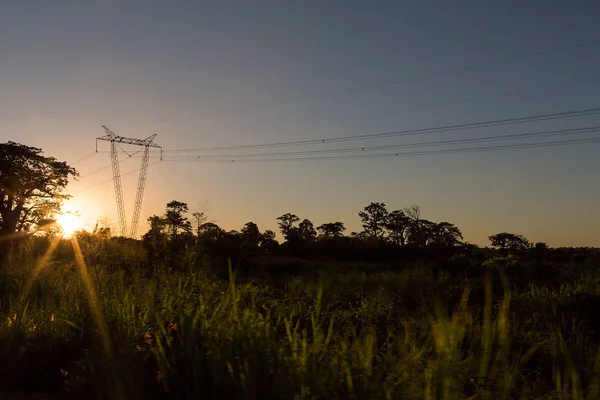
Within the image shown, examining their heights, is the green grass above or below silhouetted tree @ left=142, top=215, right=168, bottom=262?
below

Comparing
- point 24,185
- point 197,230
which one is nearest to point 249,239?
point 197,230

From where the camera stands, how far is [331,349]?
557 cm

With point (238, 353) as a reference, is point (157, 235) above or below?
above

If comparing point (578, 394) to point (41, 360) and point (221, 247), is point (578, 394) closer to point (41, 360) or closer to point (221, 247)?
point (41, 360)

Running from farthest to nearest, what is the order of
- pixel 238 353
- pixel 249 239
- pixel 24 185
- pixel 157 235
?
pixel 24 185, pixel 249 239, pixel 157 235, pixel 238 353

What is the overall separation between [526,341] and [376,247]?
5551 centimetres

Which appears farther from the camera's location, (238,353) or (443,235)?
(443,235)

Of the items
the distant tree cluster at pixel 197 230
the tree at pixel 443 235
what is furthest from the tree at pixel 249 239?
the tree at pixel 443 235

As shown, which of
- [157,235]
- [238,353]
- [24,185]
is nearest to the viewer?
[238,353]

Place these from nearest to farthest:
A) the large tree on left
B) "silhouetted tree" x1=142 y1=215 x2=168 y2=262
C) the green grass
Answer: the green grass < "silhouetted tree" x1=142 y1=215 x2=168 y2=262 < the large tree on left

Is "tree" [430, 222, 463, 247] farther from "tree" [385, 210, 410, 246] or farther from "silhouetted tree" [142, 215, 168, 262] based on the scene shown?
"silhouetted tree" [142, 215, 168, 262]

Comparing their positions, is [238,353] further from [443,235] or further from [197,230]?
[443,235]

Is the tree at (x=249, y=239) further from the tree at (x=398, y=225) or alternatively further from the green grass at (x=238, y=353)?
the tree at (x=398, y=225)

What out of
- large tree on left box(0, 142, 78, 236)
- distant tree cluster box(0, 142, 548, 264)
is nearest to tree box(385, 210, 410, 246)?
distant tree cluster box(0, 142, 548, 264)
